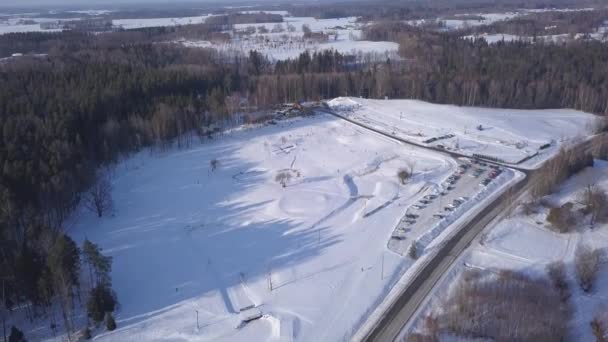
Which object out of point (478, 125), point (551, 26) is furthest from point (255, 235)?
point (551, 26)

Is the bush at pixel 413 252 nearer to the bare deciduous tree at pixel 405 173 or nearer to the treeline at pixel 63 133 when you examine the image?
the bare deciduous tree at pixel 405 173

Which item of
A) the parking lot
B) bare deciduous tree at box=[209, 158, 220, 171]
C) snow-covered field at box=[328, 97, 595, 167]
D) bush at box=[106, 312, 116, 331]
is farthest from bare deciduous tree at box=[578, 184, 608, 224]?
bare deciduous tree at box=[209, 158, 220, 171]

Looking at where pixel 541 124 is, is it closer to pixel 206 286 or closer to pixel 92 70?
pixel 206 286

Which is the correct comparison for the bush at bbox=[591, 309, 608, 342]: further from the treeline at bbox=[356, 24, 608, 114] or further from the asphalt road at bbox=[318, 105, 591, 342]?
the treeline at bbox=[356, 24, 608, 114]

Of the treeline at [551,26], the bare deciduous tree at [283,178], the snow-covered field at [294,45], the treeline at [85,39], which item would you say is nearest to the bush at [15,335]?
the bare deciduous tree at [283,178]

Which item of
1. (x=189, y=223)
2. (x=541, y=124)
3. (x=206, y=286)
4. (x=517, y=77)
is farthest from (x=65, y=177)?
(x=517, y=77)

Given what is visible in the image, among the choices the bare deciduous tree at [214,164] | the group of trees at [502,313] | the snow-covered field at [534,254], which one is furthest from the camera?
the bare deciduous tree at [214,164]

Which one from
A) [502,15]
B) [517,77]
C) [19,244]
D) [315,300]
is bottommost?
[315,300]
